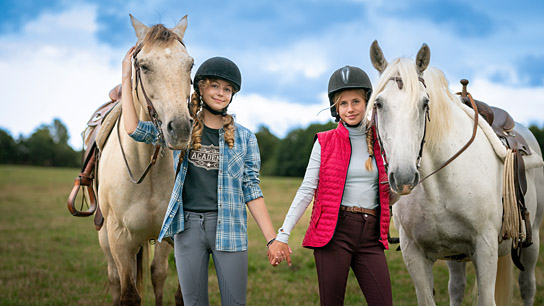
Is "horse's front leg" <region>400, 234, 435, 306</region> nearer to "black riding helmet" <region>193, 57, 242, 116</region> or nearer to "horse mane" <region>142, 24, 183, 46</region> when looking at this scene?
"black riding helmet" <region>193, 57, 242, 116</region>

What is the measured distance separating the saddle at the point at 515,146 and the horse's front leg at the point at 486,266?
51 centimetres

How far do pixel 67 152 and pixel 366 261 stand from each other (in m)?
62.0

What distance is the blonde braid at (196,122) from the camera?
2464 millimetres

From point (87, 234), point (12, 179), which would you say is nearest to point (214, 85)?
point (87, 234)

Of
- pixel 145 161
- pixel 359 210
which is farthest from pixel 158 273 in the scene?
pixel 359 210

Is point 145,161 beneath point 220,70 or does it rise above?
beneath

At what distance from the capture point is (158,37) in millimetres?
2824

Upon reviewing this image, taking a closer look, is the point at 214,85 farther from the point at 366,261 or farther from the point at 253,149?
the point at 366,261

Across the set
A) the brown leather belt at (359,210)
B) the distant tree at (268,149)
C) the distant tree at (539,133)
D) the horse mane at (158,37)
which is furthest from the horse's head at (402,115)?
the distant tree at (268,149)

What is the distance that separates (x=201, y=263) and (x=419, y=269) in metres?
1.55

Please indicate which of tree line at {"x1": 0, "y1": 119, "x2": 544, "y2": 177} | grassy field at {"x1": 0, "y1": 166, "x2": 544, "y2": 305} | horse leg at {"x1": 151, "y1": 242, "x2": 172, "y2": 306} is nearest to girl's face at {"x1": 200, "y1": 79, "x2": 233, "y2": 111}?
horse leg at {"x1": 151, "y1": 242, "x2": 172, "y2": 306}

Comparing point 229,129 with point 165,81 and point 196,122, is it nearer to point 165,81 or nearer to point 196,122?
point 196,122

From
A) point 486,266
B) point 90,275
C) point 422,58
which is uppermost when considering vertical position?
point 422,58

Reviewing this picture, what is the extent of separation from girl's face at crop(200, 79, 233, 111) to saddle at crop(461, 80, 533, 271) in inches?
82.5
